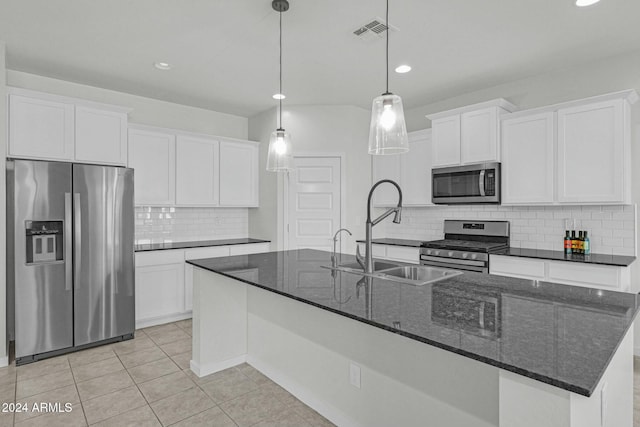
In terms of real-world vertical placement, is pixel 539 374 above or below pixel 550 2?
below

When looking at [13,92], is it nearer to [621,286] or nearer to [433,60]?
[433,60]

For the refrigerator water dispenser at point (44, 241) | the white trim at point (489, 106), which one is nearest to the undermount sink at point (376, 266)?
the white trim at point (489, 106)

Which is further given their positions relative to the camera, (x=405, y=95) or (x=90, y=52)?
(x=405, y=95)

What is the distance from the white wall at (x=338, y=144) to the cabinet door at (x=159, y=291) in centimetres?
135

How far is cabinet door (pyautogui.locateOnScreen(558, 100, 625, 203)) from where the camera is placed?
3.00 meters

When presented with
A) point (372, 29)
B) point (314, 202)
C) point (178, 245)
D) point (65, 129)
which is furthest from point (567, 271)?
point (65, 129)

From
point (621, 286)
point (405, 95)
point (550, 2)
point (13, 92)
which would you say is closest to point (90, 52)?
point (13, 92)

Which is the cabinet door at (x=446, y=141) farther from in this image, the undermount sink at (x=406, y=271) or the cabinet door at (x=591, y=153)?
the undermount sink at (x=406, y=271)

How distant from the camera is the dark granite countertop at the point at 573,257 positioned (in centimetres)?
290

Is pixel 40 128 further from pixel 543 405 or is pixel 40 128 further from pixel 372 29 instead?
pixel 543 405

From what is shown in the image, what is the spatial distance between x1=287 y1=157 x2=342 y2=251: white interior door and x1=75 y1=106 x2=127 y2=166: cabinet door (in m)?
2.02

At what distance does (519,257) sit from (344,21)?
2.54m

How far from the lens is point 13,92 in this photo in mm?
3090

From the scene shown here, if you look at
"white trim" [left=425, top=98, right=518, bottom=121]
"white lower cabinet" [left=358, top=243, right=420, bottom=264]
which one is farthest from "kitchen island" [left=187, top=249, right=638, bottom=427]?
"white trim" [left=425, top=98, right=518, bottom=121]
